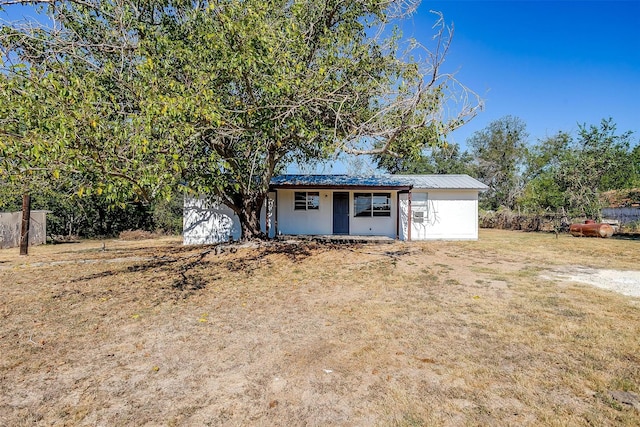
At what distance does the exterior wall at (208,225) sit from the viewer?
14266 mm

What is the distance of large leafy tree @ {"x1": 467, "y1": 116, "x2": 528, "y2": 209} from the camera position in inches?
1314

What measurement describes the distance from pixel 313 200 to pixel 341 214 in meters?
1.45

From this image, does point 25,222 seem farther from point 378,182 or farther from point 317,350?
point 378,182

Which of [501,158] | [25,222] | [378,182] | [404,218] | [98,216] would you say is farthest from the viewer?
[501,158]

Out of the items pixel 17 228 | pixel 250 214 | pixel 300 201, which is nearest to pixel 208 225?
pixel 250 214

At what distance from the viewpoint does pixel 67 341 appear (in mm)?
3770

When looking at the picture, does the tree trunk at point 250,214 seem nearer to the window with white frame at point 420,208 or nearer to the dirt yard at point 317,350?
the dirt yard at point 317,350

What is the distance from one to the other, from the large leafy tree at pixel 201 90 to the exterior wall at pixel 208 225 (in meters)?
5.23

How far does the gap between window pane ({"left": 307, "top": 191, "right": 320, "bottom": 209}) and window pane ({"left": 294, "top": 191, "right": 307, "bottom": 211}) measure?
0.18 m

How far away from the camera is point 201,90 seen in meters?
6.11

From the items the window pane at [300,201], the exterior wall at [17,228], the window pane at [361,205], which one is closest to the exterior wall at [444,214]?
the window pane at [361,205]

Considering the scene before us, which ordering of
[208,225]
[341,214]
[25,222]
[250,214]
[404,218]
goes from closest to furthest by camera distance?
1. [25,222]
2. [250,214]
3. [208,225]
4. [341,214]
5. [404,218]

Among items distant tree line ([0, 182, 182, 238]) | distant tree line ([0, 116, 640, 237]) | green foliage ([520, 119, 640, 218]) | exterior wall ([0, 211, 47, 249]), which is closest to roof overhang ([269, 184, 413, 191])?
distant tree line ([0, 116, 640, 237])

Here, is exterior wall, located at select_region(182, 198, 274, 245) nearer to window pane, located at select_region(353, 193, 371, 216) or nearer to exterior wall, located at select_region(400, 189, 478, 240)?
window pane, located at select_region(353, 193, 371, 216)
